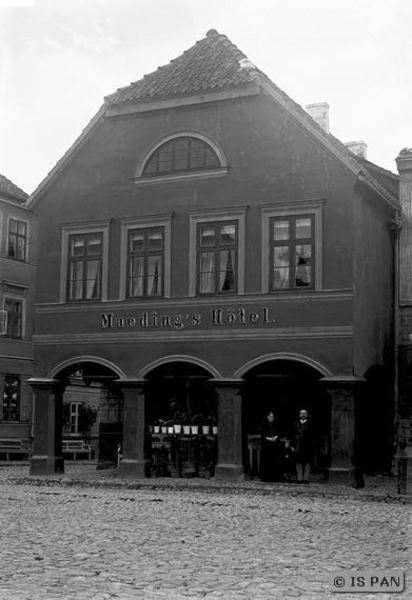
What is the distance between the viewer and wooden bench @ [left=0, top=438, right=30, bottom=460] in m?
37.2

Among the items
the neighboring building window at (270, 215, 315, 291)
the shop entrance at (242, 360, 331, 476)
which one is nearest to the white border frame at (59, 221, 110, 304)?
the neighboring building window at (270, 215, 315, 291)

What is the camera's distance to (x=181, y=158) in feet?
82.3

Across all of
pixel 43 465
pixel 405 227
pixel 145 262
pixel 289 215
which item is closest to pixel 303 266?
pixel 289 215

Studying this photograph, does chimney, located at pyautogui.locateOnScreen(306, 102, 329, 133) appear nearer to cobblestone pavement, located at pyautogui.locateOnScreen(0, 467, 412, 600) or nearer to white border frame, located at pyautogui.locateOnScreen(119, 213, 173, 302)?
white border frame, located at pyautogui.locateOnScreen(119, 213, 173, 302)

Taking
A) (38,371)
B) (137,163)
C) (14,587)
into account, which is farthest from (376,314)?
(14,587)

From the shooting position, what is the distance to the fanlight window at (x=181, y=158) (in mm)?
24734

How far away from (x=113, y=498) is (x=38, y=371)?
25.0 feet

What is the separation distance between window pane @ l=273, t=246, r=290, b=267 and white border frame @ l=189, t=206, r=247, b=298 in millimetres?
786

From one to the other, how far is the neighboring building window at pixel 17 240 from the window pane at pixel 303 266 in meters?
20.1

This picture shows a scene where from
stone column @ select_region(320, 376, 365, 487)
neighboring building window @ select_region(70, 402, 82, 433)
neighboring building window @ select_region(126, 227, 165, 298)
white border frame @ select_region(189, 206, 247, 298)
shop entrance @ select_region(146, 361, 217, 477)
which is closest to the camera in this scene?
stone column @ select_region(320, 376, 365, 487)

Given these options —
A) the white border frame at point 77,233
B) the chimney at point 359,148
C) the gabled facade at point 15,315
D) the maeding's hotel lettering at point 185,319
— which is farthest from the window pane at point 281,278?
the gabled facade at point 15,315

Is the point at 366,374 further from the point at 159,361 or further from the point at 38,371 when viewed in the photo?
the point at 38,371

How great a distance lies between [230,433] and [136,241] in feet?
18.0

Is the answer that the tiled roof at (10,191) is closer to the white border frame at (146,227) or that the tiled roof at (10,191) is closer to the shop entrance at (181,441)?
the white border frame at (146,227)
